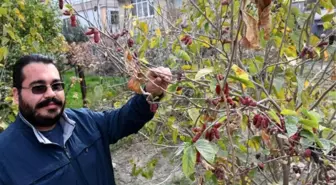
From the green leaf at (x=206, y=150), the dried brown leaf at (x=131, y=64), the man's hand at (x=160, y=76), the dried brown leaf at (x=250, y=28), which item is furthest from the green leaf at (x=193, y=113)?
the dried brown leaf at (x=250, y=28)

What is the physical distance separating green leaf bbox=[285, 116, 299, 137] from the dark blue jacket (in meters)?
0.94

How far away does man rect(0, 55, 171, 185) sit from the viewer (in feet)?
7.11

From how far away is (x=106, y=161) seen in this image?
2422 millimetres

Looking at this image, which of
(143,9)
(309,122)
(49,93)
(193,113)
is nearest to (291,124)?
(309,122)

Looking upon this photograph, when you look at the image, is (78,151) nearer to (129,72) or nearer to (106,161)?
(106,161)

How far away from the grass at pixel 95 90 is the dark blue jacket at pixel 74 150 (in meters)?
0.23

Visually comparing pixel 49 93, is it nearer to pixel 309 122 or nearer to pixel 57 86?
pixel 57 86

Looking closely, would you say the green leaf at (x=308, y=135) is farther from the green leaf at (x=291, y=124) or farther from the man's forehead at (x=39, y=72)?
the man's forehead at (x=39, y=72)

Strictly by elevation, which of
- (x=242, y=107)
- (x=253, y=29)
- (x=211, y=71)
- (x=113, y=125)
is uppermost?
(x=253, y=29)

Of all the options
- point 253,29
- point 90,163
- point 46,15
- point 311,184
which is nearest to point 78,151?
point 90,163

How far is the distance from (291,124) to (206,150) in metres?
0.29

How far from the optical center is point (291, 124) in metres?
1.43

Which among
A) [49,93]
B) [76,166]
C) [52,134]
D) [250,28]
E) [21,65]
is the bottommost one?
[76,166]

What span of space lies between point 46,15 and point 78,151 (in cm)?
783
